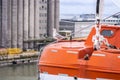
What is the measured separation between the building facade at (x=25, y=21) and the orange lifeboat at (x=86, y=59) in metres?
53.0

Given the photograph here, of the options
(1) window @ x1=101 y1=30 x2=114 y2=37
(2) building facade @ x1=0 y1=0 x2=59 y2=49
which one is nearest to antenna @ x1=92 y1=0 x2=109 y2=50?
(1) window @ x1=101 y1=30 x2=114 y2=37

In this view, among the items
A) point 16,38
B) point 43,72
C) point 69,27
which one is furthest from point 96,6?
point 69,27

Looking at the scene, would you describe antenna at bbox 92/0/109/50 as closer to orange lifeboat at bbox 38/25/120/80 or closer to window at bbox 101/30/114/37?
orange lifeboat at bbox 38/25/120/80

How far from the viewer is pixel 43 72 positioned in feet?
18.5

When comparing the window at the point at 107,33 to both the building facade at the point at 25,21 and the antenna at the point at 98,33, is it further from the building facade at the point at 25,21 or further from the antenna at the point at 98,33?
the building facade at the point at 25,21

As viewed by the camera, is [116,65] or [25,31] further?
[25,31]

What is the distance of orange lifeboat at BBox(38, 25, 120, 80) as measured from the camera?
5086 millimetres

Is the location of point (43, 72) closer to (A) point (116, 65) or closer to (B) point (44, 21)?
(A) point (116, 65)

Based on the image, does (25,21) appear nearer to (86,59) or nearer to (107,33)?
(107,33)

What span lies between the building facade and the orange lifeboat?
5305 centimetres

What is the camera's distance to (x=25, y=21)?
6131 centimetres

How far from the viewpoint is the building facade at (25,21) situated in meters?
58.8

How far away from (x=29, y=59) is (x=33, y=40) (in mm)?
8565

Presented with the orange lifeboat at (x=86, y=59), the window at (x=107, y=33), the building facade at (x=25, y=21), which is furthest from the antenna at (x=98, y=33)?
the building facade at (x=25, y=21)
